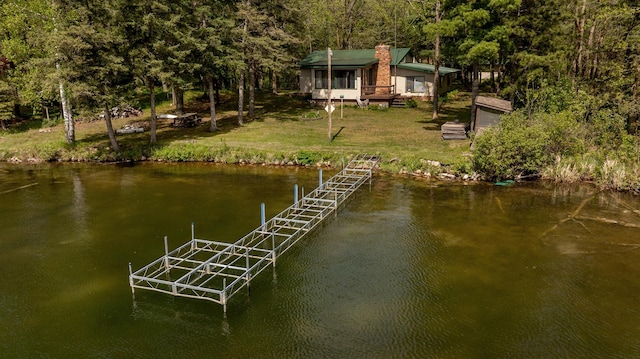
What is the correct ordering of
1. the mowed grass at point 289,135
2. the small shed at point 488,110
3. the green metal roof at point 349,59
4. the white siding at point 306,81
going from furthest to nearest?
the white siding at point 306,81 → the green metal roof at point 349,59 → the mowed grass at point 289,135 → the small shed at point 488,110

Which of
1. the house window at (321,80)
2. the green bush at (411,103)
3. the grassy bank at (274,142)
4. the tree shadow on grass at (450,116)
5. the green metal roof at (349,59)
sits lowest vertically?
the grassy bank at (274,142)

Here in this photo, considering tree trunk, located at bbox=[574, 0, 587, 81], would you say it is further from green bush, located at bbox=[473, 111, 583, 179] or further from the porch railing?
the porch railing

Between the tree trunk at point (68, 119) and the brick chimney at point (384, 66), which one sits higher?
the brick chimney at point (384, 66)

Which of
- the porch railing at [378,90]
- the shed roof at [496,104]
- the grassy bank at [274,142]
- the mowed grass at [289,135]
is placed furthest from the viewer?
the porch railing at [378,90]

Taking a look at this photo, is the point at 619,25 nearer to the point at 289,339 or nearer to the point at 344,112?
the point at 344,112

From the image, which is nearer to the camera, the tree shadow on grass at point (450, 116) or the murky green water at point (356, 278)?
the murky green water at point (356, 278)

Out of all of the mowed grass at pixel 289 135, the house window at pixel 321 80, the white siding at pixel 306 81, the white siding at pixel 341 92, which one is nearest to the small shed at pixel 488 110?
the mowed grass at pixel 289 135

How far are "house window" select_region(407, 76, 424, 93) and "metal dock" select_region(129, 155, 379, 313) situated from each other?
95.6 feet

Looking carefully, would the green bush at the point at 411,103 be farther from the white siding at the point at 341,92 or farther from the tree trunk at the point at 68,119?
the tree trunk at the point at 68,119

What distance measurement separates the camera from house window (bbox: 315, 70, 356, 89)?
48.1 meters

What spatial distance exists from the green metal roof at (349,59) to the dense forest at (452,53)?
11039 mm

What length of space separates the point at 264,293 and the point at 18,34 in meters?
36.0

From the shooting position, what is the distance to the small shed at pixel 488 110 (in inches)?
1129

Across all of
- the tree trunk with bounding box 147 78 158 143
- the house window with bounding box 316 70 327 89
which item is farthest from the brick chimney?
the tree trunk with bounding box 147 78 158 143
